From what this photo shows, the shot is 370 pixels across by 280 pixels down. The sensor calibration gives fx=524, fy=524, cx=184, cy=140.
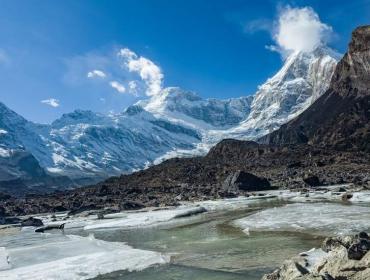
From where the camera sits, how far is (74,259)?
34.2m

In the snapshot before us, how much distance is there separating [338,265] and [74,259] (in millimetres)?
20465

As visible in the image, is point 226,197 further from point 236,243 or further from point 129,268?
point 129,268

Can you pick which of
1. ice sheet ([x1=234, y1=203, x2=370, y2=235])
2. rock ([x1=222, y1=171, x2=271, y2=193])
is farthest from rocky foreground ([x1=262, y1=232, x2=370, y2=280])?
rock ([x1=222, y1=171, x2=271, y2=193])

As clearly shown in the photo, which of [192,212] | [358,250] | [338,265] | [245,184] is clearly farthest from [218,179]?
[338,265]

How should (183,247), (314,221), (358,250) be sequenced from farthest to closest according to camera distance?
(314,221) → (183,247) → (358,250)

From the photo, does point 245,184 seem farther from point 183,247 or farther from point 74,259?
point 74,259

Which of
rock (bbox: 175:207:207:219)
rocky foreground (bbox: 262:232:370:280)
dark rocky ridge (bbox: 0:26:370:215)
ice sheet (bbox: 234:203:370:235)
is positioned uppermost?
dark rocky ridge (bbox: 0:26:370:215)

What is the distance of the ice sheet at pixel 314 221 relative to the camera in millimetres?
37625

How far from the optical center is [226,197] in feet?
313

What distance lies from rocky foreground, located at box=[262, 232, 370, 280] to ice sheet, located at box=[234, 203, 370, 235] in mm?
15036

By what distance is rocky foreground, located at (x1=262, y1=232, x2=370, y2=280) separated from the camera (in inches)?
682

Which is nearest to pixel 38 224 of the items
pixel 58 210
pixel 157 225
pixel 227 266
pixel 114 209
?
pixel 114 209

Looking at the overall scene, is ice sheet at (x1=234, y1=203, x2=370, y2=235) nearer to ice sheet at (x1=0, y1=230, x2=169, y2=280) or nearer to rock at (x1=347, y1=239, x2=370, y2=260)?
ice sheet at (x1=0, y1=230, x2=169, y2=280)

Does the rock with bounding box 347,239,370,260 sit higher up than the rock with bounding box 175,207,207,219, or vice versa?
the rock with bounding box 175,207,207,219
